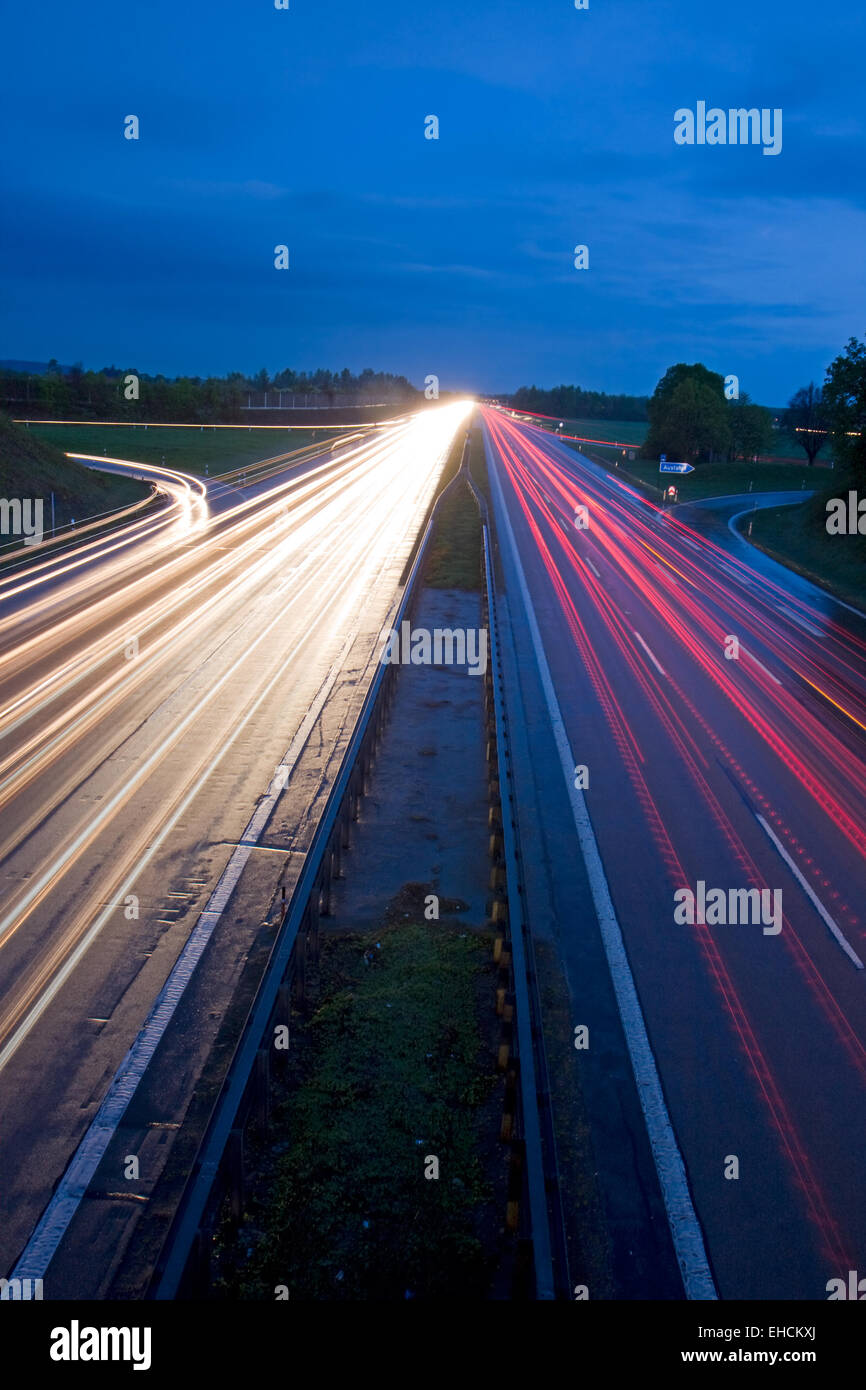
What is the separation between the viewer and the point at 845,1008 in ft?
30.9

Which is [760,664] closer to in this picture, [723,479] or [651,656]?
[651,656]

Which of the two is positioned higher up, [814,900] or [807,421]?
[807,421]

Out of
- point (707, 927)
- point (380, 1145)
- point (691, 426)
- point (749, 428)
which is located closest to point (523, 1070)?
point (380, 1145)

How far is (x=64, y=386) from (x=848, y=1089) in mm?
100175

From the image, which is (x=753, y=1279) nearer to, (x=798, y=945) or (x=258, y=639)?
(x=798, y=945)

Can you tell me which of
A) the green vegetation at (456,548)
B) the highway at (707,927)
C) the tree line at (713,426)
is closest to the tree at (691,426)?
the tree line at (713,426)

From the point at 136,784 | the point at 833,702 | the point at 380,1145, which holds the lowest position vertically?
the point at 380,1145

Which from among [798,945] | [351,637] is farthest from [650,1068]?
[351,637]

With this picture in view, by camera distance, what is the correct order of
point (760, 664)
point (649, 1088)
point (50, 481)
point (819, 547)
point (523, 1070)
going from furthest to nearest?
point (50, 481), point (819, 547), point (760, 664), point (649, 1088), point (523, 1070)

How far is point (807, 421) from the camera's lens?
88.5 m

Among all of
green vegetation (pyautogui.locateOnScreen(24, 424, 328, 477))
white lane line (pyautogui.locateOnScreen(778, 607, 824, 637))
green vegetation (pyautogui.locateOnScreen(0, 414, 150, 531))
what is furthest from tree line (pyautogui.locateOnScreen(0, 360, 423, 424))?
white lane line (pyautogui.locateOnScreen(778, 607, 824, 637))

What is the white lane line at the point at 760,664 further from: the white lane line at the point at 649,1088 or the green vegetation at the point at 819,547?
the green vegetation at the point at 819,547

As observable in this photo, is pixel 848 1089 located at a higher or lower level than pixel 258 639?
lower

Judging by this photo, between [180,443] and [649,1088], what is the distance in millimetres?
74269
